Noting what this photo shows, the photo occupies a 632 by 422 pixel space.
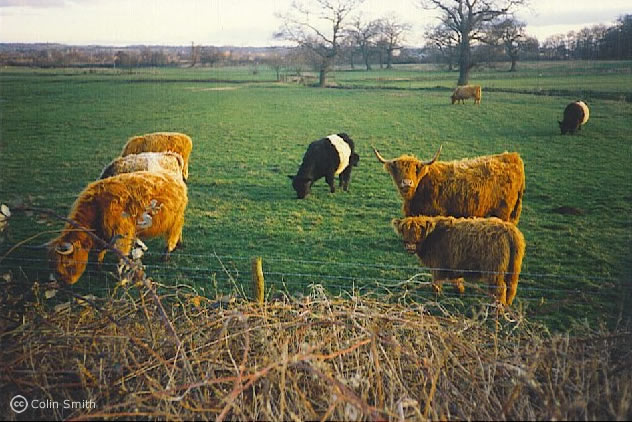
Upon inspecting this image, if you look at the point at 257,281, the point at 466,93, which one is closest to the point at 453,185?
the point at 466,93

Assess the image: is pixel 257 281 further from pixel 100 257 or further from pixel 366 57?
pixel 366 57

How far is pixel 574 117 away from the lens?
365cm

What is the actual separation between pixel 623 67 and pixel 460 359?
263 cm

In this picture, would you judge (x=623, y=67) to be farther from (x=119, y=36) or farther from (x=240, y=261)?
(x=119, y=36)

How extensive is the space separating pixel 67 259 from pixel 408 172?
2.50m

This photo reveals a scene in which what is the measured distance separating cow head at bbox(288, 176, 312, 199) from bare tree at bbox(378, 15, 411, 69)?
3.66ft

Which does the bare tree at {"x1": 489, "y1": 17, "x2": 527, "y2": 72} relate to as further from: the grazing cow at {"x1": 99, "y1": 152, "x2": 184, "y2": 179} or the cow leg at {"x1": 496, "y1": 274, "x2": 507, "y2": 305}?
the grazing cow at {"x1": 99, "y1": 152, "x2": 184, "y2": 179}

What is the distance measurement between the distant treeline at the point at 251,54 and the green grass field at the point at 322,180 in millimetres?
86

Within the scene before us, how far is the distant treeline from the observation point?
3.71 m

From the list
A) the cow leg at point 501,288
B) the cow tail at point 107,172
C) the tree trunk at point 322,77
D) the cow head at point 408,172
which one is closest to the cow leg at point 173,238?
the cow tail at point 107,172

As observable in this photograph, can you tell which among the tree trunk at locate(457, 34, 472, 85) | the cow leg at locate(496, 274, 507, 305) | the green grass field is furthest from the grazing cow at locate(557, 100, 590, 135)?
the cow leg at locate(496, 274, 507, 305)

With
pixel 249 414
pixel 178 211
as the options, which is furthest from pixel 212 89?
pixel 249 414

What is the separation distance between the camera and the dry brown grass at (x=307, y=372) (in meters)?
1.79

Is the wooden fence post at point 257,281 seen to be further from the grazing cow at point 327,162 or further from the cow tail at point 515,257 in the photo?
the cow tail at point 515,257
